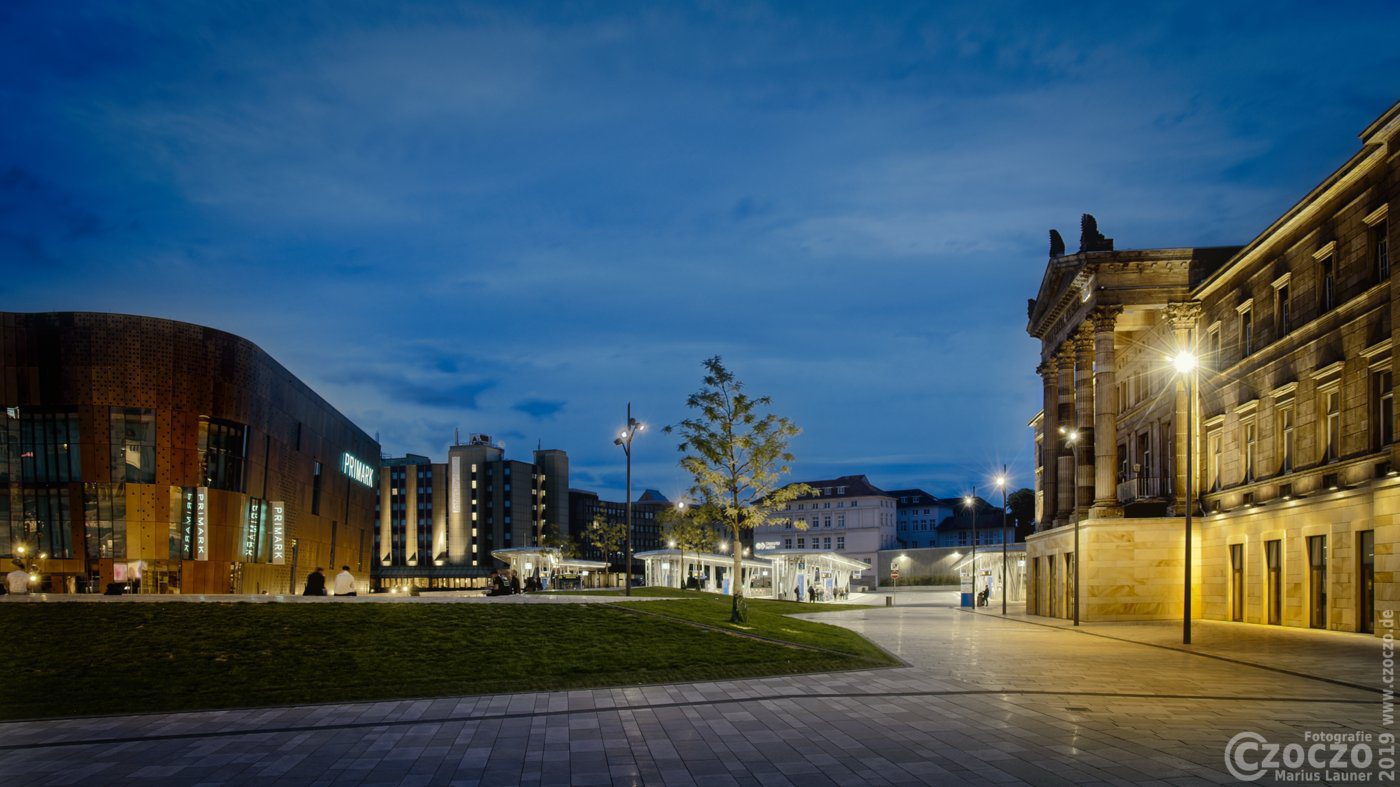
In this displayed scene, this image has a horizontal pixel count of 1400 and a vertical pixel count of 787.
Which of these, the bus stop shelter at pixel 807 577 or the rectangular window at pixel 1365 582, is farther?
the bus stop shelter at pixel 807 577

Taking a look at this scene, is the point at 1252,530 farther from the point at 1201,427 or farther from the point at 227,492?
the point at 227,492

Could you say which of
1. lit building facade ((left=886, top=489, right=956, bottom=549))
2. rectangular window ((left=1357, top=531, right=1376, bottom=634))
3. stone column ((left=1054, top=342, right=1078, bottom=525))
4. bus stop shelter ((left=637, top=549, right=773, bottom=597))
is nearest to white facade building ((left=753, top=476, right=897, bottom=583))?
lit building facade ((left=886, top=489, right=956, bottom=549))

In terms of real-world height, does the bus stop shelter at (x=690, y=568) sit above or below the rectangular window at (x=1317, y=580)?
below

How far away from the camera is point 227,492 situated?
62.5 m

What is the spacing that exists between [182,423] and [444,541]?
141m

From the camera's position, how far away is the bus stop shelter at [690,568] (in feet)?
A: 245

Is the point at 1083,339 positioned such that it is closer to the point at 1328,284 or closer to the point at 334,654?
the point at 1328,284

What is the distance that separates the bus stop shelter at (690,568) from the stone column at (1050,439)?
23.9m

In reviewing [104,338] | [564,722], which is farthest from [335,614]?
[104,338]

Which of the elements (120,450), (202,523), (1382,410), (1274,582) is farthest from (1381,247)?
(120,450)

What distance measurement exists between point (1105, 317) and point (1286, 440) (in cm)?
1137

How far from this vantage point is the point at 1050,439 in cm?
5509

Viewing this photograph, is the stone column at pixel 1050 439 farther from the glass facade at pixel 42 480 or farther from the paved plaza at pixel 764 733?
the glass facade at pixel 42 480

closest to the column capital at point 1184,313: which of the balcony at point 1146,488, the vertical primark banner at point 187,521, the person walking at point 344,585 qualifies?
the balcony at point 1146,488
